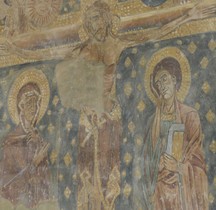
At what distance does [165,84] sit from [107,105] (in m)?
0.84

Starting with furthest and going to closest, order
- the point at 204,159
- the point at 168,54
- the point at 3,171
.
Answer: the point at 3,171, the point at 168,54, the point at 204,159

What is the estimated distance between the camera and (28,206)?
8531 millimetres

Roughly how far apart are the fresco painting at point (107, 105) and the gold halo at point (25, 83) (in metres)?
0.02

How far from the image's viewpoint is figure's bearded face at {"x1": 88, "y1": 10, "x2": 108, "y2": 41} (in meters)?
8.34

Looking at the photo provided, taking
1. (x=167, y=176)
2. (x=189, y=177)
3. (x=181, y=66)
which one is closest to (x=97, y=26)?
(x=181, y=66)

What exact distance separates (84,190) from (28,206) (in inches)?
35.1

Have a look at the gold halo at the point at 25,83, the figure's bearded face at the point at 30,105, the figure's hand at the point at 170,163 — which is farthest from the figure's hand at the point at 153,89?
the figure's bearded face at the point at 30,105

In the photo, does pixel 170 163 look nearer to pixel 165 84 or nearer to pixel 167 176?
Result: pixel 167 176

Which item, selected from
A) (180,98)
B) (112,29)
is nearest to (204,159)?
(180,98)

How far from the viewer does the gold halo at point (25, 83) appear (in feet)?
28.7

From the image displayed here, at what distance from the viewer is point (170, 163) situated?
7473 millimetres

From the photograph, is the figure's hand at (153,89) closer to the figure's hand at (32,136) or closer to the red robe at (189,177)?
the red robe at (189,177)

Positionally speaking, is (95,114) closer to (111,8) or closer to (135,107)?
(135,107)

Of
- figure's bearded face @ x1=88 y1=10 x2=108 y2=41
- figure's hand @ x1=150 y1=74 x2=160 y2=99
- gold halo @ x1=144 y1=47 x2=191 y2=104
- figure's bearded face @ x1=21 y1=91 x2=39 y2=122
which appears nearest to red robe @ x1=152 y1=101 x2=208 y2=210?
gold halo @ x1=144 y1=47 x2=191 y2=104
